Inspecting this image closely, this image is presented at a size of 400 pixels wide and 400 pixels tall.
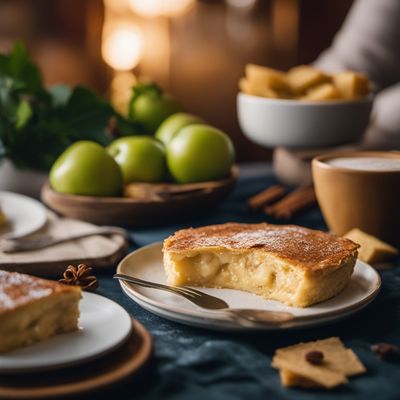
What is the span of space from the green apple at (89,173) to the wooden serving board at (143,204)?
3cm

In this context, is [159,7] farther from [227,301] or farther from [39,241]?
[227,301]

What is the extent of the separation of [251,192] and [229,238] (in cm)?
86

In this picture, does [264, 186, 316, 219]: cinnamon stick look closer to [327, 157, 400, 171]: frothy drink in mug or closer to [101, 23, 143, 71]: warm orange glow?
[327, 157, 400, 171]: frothy drink in mug

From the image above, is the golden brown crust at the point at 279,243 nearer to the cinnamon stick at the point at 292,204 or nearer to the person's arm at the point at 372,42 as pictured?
the cinnamon stick at the point at 292,204

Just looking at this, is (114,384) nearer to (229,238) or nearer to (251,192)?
(229,238)

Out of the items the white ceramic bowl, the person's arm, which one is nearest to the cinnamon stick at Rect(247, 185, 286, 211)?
the white ceramic bowl

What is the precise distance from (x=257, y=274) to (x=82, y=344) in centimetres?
36

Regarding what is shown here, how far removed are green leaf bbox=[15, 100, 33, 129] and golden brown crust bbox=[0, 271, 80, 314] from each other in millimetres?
1009

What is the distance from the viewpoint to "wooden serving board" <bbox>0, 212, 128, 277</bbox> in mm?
1349

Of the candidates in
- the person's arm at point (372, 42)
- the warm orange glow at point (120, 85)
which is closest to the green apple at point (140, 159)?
the person's arm at point (372, 42)

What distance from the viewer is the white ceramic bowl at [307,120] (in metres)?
1.95

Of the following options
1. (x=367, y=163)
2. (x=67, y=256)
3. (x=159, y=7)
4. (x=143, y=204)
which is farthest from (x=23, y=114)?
(x=159, y=7)

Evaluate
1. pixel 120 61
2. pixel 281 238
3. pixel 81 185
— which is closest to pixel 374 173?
pixel 281 238

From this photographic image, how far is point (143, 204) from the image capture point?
1728mm
